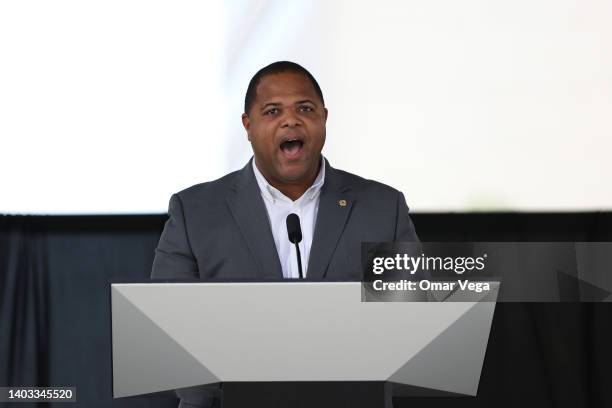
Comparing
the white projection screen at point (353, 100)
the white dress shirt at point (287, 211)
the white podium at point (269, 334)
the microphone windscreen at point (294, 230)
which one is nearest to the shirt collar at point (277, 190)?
the white dress shirt at point (287, 211)

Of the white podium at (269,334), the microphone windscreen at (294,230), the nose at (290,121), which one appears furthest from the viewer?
Answer: the nose at (290,121)

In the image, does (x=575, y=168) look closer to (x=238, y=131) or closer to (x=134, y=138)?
(x=238, y=131)

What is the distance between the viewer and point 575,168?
4.30m

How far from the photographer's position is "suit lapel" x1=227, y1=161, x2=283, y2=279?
245cm

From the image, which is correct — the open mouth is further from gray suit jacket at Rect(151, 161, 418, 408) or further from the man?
gray suit jacket at Rect(151, 161, 418, 408)

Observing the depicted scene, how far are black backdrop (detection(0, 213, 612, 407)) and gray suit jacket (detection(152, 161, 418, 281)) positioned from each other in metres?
1.70

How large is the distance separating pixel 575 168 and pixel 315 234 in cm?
217

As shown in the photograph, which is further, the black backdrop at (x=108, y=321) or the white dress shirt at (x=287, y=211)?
the black backdrop at (x=108, y=321)

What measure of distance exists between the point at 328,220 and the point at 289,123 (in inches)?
11.0

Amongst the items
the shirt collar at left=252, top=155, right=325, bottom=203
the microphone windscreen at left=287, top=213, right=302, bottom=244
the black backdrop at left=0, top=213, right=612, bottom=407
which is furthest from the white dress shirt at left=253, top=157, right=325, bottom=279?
the black backdrop at left=0, top=213, right=612, bottom=407

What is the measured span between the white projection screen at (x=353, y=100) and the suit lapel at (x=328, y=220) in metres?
1.54

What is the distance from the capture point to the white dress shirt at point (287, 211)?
254cm

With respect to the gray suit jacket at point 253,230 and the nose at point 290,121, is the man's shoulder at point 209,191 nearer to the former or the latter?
the gray suit jacket at point 253,230

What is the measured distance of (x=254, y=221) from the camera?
254 centimetres
